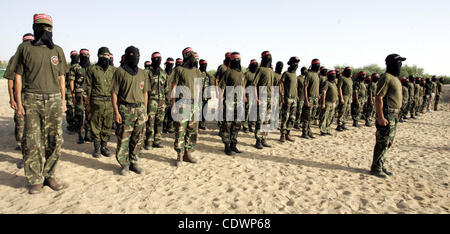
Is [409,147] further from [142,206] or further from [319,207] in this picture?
[142,206]

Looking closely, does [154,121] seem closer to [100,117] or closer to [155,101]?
[155,101]

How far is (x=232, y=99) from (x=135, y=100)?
2520mm

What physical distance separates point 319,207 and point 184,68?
3.46m

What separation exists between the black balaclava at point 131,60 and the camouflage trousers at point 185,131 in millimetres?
1142

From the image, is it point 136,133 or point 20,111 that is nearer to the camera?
point 20,111

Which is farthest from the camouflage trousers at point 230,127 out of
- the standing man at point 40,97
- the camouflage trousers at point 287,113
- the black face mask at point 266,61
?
the standing man at point 40,97

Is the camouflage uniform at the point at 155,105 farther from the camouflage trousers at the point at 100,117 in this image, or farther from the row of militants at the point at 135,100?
the camouflage trousers at the point at 100,117

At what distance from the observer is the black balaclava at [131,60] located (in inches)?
170

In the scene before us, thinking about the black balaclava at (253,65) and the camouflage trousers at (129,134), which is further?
the black balaclava at (253,65)

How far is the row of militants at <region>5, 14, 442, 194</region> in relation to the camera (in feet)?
11.5
